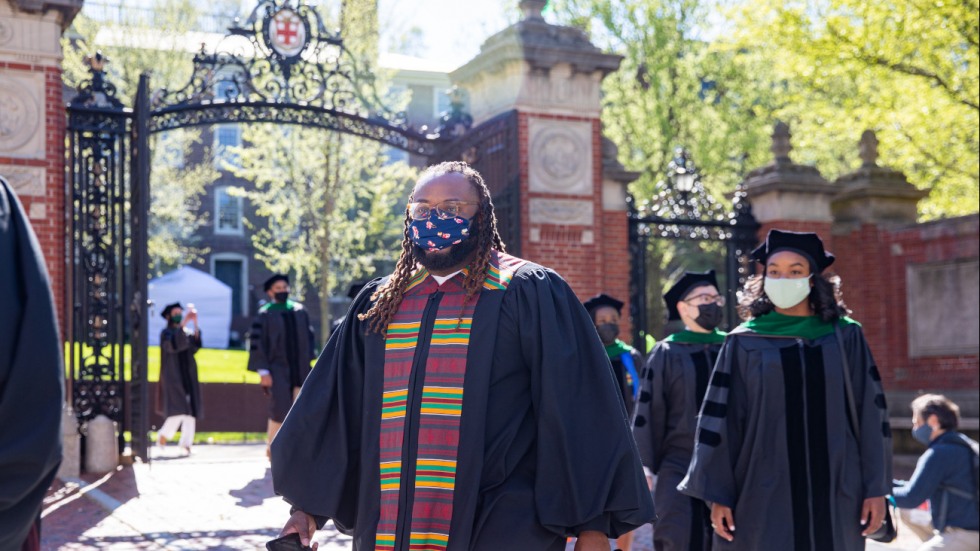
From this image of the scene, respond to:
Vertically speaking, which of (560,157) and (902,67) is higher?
(902,67)

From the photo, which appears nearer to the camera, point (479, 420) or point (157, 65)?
point (479, 420)

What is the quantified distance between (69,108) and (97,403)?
2.89 metres

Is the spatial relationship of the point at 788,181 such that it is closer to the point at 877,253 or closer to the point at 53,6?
the point at 877,253

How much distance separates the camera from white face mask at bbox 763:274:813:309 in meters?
5.79

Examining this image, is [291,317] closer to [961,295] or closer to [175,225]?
[961,295]

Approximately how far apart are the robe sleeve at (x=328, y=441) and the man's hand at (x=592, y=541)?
81 cm

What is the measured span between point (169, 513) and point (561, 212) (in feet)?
16.3

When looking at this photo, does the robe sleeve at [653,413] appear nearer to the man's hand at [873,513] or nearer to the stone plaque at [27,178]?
the man's hand at [873,513]

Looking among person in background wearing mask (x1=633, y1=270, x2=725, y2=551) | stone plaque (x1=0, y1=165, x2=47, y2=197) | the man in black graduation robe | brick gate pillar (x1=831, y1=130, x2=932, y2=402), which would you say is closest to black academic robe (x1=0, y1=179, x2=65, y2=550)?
the man in black graduation robe

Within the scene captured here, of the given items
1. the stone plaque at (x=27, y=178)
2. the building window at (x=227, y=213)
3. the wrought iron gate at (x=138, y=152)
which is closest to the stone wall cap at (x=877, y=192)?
the wrought iron gate at (x=138, y=152)

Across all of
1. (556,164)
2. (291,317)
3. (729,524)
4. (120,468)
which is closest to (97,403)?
(120,468)

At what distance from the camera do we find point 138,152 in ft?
38.7

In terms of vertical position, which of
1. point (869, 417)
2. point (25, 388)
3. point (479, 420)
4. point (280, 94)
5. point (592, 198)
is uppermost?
point (280, 94)

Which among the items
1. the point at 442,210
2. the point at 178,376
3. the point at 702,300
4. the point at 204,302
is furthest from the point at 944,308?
the point at 204,302
